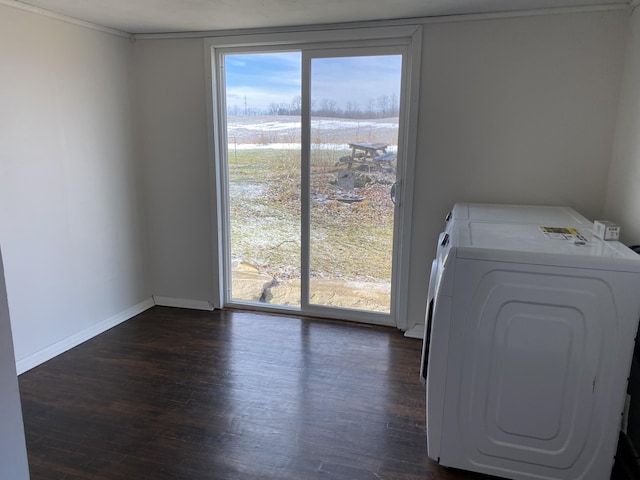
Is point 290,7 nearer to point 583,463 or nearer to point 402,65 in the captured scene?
point 402,65

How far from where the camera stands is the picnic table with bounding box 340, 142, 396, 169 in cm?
332

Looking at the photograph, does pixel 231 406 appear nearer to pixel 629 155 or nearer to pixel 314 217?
pixel 314 217

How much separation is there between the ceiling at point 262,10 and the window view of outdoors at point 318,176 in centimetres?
38

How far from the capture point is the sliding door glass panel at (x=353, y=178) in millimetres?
3258

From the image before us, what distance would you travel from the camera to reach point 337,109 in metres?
3.35

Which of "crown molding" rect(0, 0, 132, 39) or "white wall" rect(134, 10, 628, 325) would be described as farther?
"white wall" rect(134, 10, 628, 325)

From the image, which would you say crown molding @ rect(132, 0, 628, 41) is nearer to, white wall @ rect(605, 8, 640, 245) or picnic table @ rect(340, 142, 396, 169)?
white wall @ rect(605, 8, 640, 245)

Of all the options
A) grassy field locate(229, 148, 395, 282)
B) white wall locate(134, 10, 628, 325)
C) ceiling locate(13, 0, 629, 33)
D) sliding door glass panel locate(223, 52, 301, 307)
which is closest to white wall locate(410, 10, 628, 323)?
white wall locate(134, 10, 628, 325)

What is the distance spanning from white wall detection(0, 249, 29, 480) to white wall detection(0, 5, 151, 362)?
1.79 m

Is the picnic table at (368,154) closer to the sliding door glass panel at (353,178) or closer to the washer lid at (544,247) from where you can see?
the sliding door glass panel at (353,178)

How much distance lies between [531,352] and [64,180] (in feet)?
10.2

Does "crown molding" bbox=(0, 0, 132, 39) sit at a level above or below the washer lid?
above

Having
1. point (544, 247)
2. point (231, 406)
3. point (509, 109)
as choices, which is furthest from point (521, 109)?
point (231, 406)

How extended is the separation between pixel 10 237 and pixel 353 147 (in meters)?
2.42
